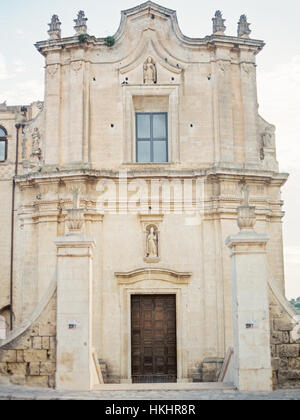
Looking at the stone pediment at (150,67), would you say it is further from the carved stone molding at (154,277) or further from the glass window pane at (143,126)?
the carved stone molding at (154,277)

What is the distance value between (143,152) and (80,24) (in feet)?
16.3

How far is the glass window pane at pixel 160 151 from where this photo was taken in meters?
19.9

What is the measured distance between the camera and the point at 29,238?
1936 cm

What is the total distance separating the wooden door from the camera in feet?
58.6

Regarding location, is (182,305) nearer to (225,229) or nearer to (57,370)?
(225,229)

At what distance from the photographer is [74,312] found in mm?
12977

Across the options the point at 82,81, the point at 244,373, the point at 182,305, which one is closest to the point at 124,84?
the point at 82,81

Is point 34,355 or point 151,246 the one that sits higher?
point 151,246

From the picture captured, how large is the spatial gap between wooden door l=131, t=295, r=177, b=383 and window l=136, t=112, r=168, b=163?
187 inches

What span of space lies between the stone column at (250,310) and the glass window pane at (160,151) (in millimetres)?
7048

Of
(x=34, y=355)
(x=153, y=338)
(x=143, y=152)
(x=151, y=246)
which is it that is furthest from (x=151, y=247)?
(x=34, y=355)

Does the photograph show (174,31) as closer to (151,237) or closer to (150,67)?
(150,67)

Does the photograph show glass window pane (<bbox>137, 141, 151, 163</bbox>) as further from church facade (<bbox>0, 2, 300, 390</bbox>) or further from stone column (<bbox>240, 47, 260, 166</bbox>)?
stone column (<bbox>240, 47, 260, 166</bbox>)
